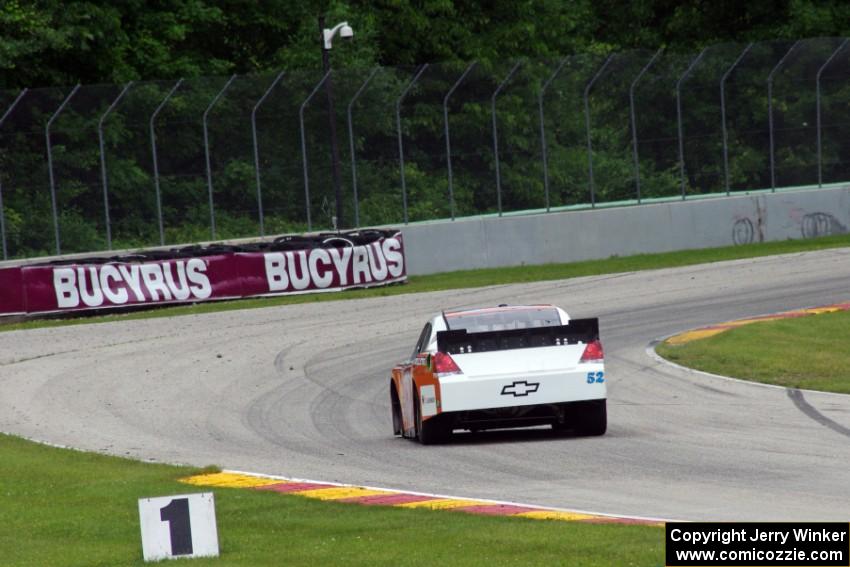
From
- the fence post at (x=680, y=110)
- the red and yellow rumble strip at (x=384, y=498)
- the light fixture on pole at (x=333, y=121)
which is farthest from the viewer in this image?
the fence post at (x=680, y=110)

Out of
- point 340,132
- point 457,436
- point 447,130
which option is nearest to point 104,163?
point 340,132

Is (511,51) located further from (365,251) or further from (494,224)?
(365,251)

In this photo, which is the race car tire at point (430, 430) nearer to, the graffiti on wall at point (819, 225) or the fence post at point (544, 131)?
the fence post at point (544, 131)

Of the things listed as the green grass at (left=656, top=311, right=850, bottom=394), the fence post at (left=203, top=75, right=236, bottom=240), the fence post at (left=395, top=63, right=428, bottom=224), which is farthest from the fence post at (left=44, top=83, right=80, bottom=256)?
the green grass at (left=656, top=311, right=850, bottom=394)

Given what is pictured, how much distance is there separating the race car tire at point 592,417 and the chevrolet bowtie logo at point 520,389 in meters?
0.56

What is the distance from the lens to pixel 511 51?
5066cm

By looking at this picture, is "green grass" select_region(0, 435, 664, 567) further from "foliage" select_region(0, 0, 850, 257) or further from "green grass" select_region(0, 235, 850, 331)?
"foliage" select_region(0, 0, 850, 257)

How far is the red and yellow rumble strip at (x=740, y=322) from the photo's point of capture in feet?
72.4

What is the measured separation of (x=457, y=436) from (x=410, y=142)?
2142 centimetres

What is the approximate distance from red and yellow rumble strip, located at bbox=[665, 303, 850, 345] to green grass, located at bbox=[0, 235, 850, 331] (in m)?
8.04

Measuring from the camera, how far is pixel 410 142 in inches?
1419

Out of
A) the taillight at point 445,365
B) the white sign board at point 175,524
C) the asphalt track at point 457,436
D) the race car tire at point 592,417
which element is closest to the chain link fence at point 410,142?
the asphalt track at point 457,436

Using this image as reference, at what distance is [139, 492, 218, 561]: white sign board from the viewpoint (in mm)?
8555

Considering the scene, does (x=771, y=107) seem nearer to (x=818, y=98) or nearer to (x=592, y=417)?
(x=818, y=98)
